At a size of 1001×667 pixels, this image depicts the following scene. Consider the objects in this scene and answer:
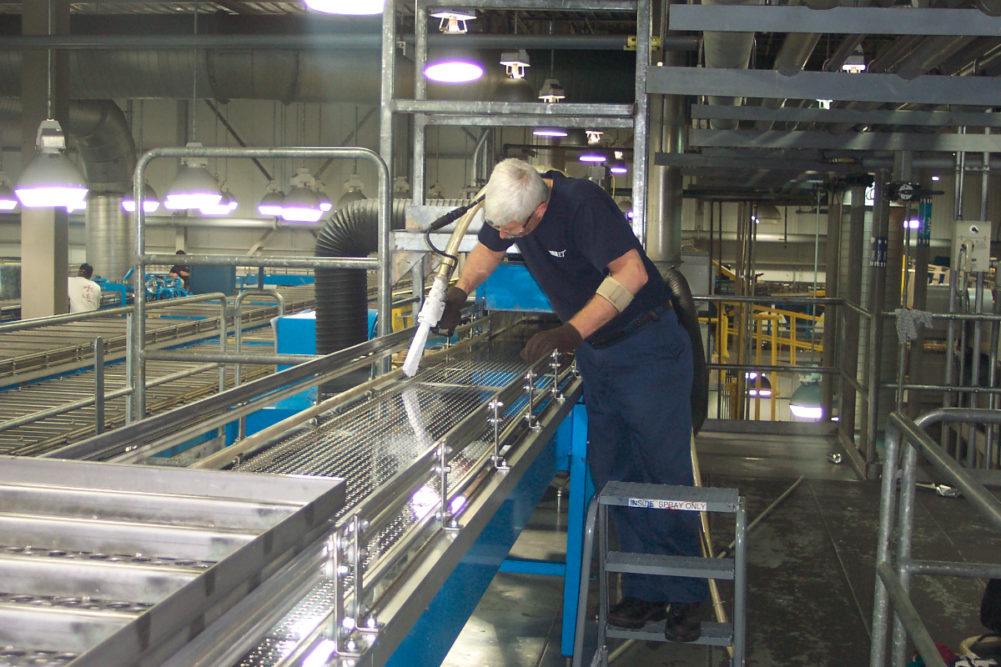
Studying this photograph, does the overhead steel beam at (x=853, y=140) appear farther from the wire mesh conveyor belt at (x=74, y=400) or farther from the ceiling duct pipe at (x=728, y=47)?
the wire mesh conveyor belt at (x=74, y=400)

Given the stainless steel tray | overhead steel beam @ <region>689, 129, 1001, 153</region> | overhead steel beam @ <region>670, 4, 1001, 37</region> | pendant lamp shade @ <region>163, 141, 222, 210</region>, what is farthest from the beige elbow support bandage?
pendant lamp shade @ <region>163, 141, 222, 210</region>

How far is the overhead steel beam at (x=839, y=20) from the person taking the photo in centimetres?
296

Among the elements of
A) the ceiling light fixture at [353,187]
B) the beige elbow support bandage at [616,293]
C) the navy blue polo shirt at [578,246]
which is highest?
the ceiling light fixture at [353,187]

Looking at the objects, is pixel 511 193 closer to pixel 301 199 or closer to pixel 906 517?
pixel 906 517

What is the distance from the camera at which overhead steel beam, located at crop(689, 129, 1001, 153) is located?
5.19m

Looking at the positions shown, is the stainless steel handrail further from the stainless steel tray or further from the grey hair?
the stainless steel tray

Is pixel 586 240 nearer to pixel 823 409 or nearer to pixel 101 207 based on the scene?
pixel 823 409

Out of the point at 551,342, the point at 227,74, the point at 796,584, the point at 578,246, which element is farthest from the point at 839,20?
the point at 227,74

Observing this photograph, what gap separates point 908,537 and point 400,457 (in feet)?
4.54

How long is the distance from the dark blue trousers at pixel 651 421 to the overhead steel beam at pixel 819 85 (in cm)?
92

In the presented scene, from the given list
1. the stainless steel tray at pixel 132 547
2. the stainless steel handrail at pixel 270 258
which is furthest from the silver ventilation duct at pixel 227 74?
the stainless steel tray at pixel 132 547

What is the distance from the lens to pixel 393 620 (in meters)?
1.57

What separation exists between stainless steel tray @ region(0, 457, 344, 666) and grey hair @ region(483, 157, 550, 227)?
1.66m

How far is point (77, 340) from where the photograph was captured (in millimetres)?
7969
